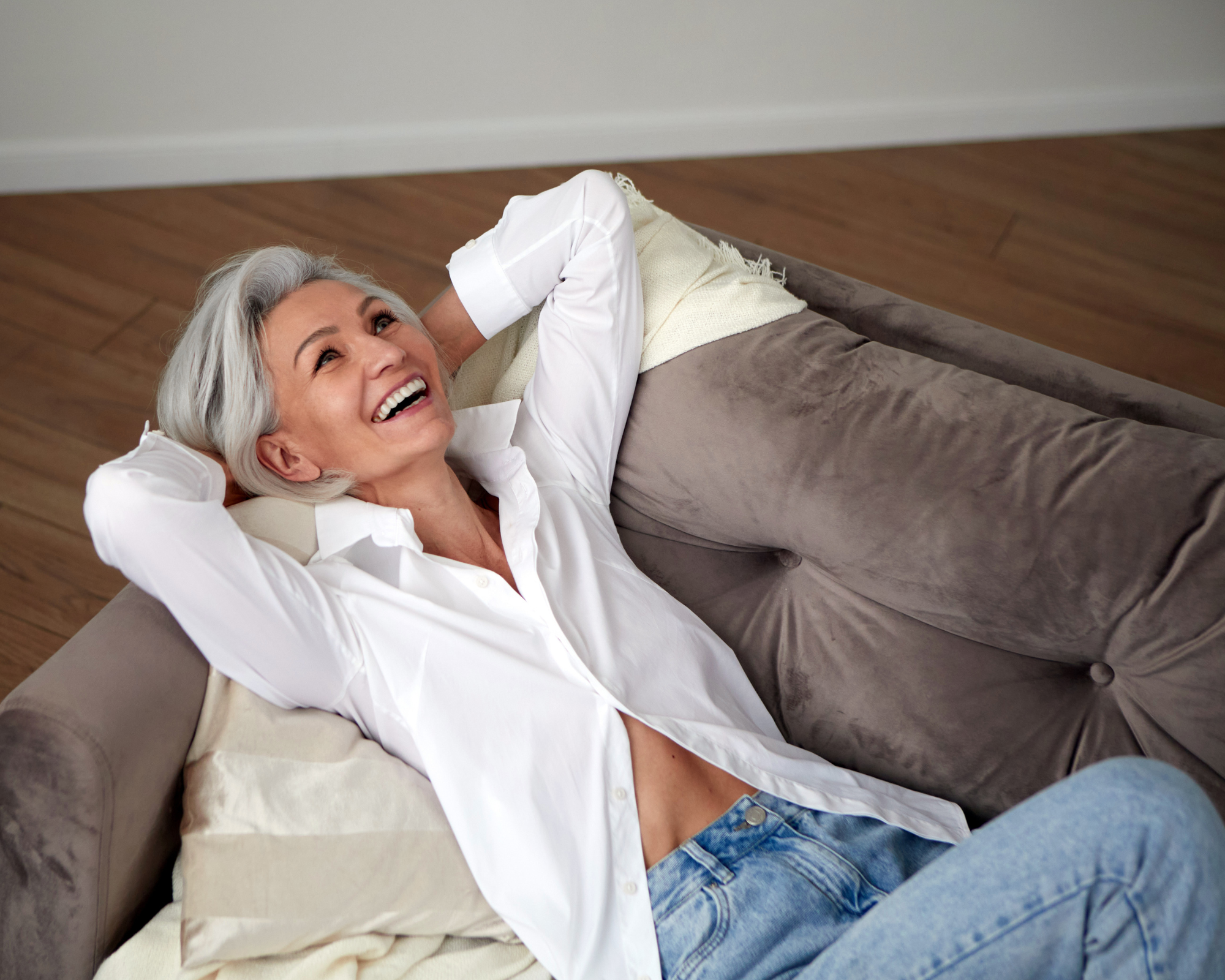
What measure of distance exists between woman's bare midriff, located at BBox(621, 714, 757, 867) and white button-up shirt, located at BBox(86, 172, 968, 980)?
1.0 inches

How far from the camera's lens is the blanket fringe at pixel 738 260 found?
1459 millimetres

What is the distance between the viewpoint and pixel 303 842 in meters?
1.00

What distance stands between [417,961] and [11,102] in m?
2.55

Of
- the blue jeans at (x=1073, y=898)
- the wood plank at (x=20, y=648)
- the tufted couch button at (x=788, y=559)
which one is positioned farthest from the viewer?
the wood plank at (x=20, y=648)

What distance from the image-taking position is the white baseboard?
9.02 feet

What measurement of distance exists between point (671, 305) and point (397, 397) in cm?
41

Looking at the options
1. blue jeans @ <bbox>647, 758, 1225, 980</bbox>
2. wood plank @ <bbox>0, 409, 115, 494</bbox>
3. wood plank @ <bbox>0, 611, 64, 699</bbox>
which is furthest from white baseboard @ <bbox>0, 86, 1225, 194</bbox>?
blue jeans @ <bbox>647, 758, 1225, 980</bbox>

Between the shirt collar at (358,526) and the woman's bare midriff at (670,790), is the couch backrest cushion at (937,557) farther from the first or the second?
the shirt collar at (358,526)

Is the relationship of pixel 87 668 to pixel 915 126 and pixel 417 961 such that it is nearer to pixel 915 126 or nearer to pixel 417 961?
pixel 417 961

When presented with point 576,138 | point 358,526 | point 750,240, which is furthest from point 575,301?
point 576,138

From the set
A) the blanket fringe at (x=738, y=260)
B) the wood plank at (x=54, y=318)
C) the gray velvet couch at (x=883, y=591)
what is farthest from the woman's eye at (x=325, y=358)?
the wood plank at (x=54, y=318)

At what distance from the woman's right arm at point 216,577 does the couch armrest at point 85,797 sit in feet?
0.22

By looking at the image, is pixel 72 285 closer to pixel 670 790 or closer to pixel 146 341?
pixel 146 341

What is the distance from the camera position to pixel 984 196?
2.94 metres
